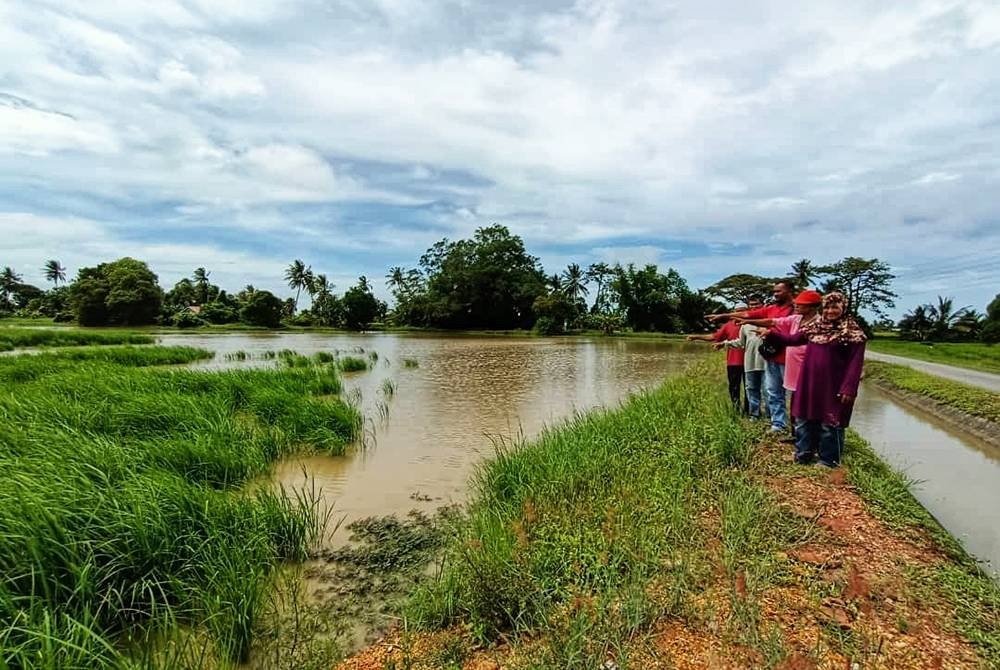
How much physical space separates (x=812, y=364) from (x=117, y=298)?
2259 inches

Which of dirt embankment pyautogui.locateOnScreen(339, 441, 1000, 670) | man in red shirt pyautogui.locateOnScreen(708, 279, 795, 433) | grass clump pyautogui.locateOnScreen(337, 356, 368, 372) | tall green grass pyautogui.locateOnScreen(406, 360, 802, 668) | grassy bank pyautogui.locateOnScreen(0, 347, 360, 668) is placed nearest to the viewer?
dirt embankment pyautogui.locateOnScreen(339, 441, 1000, 670)

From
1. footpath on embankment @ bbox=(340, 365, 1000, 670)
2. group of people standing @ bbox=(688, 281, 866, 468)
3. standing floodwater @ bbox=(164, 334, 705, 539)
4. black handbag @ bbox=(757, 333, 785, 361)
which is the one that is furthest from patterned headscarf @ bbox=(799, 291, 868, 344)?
standing floodwater @ bbox=(164, 334, 705, 539)

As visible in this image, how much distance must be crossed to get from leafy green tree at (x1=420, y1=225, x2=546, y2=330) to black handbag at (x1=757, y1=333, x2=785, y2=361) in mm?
47632

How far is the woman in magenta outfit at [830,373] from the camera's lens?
458cm

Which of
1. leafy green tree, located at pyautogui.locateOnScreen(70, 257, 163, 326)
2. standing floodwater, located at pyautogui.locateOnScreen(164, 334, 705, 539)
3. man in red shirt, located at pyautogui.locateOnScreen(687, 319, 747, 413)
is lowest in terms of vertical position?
standing floodwater, located at pyautogui.locateOnScreen(164, 334, 705, 539)

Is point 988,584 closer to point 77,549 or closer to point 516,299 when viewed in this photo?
point 77,549

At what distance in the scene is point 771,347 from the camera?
5656 millimetres

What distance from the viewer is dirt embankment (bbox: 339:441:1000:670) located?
2320 millimetres

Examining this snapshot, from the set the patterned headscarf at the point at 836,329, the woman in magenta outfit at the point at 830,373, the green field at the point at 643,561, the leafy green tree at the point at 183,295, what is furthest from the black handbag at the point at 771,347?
the leafy green tree at the point at 183,295

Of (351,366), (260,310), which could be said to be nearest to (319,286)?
(260,310)

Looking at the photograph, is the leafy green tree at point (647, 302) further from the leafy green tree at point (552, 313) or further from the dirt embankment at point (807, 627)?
the dirt embankment at point (807, 627)

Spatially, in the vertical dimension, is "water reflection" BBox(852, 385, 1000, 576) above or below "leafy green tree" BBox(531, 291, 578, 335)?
below

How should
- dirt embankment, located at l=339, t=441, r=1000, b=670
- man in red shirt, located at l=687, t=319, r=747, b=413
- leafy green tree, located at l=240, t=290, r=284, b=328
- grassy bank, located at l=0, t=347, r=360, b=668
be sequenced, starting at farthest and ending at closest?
leafy green tree, located at l=240, t=290, r=284, b=328 < man in red shirt, located at l=687, t=319, r=747, b=413 < grassy bank, located at l=0, t=347, r=360, b=668 < dirt embankment, located at l=339, t=441, r=1000, b=670

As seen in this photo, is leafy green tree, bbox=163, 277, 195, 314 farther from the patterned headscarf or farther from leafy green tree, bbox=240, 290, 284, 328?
the patterned headscarf
